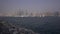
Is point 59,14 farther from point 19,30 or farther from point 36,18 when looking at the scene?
point 19,30

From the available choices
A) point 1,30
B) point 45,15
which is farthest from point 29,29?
point 1,30

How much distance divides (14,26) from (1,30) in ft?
0.73

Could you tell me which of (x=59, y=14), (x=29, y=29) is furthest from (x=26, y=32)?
(x=59, y=14)

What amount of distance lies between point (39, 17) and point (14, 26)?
42cm

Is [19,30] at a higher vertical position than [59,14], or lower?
lower

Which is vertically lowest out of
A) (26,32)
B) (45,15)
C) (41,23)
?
(26,32)

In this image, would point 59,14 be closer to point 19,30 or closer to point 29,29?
point 29,29

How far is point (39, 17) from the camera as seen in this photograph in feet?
4.45

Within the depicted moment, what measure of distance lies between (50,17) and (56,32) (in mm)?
247

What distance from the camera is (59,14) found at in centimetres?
131

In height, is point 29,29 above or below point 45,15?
below

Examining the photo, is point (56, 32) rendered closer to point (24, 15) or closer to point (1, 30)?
point (24, 15)

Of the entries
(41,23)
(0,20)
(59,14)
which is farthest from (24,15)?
(59,14)

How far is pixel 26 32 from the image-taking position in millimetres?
1332
